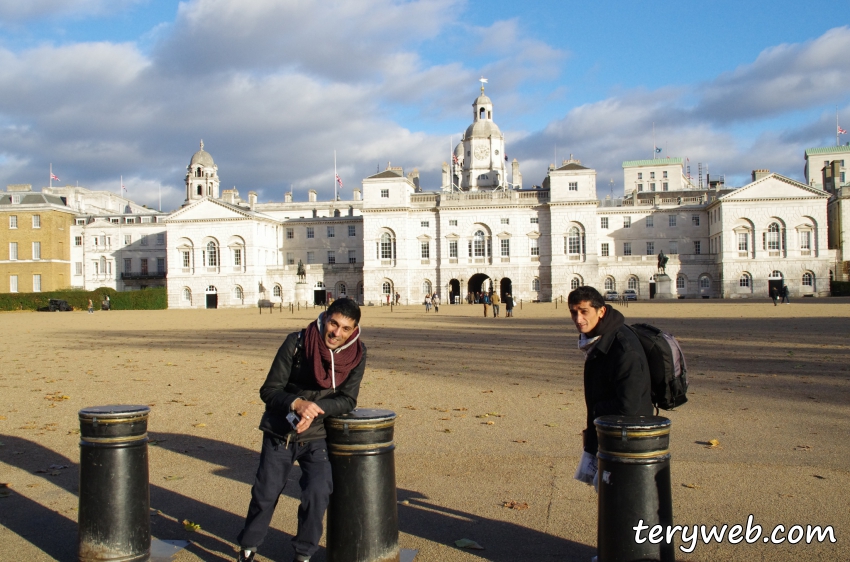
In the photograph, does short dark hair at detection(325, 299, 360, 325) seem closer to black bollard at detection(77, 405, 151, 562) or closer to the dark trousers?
the dark trousers

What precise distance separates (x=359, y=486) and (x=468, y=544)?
1.16 m

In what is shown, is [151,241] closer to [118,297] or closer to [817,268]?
[118,297]

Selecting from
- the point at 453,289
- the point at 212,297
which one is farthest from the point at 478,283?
the point at 212,297

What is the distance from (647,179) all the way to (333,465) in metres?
114

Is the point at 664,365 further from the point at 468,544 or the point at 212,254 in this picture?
the point at 212,254

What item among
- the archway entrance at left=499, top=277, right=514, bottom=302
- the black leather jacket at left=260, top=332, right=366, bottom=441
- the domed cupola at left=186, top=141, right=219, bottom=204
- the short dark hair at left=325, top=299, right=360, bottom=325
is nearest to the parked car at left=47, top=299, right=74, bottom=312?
the domed cupola at left=186, top=141, right=219, bottom=204

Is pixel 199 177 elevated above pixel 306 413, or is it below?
above

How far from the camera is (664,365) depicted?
194 inches

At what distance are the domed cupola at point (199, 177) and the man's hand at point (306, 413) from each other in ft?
262

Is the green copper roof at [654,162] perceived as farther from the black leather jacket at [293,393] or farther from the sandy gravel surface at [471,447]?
the black leather jacket at [293,393]

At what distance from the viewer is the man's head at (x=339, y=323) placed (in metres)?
5.11

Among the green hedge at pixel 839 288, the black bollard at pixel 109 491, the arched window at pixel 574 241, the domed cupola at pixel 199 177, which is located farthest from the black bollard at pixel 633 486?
the domed cupola at pixel 199 177

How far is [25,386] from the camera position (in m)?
13.4

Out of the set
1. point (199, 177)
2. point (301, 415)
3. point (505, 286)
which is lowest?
point (301, 415)
